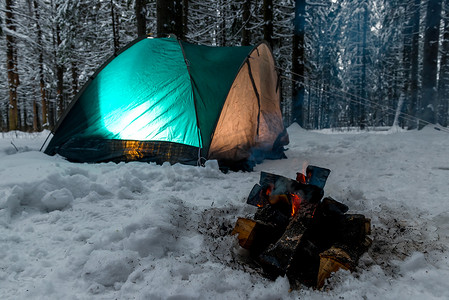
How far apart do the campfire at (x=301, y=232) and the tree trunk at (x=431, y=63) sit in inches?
334

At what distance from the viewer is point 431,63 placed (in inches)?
339

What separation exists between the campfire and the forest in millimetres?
3630

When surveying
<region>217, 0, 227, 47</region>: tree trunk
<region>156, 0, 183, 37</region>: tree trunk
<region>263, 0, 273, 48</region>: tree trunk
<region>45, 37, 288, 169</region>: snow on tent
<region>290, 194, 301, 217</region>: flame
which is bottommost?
<region>290, 194, 301, 217</region>: flame

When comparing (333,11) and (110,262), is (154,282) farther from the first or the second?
(333,11)

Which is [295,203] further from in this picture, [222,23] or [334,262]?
[222,23]

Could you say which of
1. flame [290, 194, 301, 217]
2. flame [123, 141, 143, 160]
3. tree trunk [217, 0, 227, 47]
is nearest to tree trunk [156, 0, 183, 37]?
flame [123, 141, 143, 160]

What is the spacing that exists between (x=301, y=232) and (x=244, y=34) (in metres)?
11.7

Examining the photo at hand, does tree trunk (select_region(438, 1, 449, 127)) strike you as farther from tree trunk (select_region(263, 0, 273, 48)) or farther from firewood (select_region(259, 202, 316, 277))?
firewood (select_region(259, 202, 316, 277))

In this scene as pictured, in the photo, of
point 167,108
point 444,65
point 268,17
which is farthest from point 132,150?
point 444,65

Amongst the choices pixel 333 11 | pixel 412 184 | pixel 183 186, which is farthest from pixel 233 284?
pixel 333 11

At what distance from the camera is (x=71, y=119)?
548cm

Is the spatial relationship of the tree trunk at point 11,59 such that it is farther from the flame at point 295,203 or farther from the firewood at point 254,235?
the flame at point 295,203

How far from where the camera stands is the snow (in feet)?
5.08

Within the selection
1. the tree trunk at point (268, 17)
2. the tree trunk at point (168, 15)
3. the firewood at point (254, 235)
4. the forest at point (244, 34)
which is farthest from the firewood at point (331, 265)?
the tree trunk at point (268, 17)
